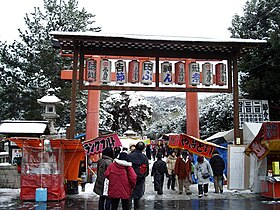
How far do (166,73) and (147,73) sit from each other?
92cm

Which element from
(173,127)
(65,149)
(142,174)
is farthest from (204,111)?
(142,174)

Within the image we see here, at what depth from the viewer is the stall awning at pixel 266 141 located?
12.2 m

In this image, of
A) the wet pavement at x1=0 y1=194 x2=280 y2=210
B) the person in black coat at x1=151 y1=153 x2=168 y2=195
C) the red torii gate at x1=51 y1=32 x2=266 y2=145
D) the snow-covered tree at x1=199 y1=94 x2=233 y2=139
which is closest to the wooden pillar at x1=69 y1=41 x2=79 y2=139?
the red torii gate at x1=51 y1=32 x2=266 y2=145

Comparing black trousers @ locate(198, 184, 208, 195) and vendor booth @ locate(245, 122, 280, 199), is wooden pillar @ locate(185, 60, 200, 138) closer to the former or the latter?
vendor booth @ locate(245, 122, 280, 199)

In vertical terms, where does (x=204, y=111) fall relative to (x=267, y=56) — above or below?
below

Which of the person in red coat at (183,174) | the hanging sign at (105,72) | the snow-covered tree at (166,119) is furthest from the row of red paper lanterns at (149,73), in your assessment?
the snow-covered tree at (166,119)

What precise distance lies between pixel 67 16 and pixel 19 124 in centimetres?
1728

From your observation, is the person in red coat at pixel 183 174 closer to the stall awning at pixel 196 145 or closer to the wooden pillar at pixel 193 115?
the stall awning at pixel 196 145

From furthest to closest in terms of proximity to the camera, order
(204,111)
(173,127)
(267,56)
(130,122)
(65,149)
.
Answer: (130,122)
(173,127)
(204,111)
(267,56)
(65,149)

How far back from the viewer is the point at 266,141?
1263 centimetres

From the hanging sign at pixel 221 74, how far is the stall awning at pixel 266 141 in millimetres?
3326

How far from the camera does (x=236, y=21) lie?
2709 centimetres

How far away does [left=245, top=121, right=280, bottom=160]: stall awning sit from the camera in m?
12.2

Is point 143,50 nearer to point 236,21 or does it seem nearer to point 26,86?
point 236,21
